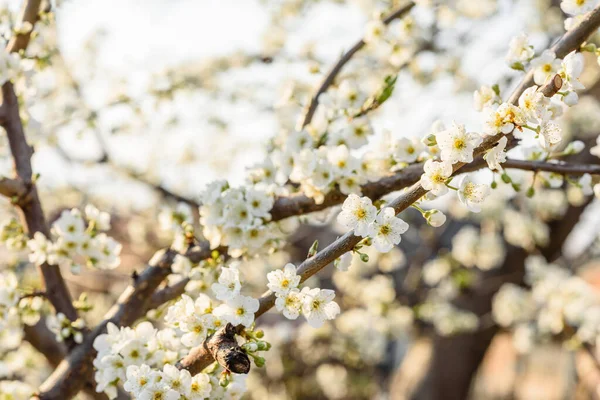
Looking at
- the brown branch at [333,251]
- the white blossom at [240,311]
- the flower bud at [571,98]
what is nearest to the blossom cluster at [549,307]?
the flower bud at [571,98]

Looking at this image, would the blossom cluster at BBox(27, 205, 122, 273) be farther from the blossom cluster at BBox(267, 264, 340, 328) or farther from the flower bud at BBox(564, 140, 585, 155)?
the flower bud at BBox(564, 140, 585, 155)

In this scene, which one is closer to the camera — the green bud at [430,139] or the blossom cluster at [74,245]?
the green bud at [430,139]

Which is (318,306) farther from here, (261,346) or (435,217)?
(435,217)

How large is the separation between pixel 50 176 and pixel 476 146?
550 cm

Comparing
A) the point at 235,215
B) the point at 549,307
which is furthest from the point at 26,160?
the point at 549,307

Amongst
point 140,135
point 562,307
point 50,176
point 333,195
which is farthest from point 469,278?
point 50,176

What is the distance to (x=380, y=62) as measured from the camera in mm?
4695

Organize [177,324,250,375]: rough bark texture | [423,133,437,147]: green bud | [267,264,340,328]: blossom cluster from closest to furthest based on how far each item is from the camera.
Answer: [177,324,250,375]: rough bark texture → [267,264,340,328]: blossom cluster → [423,133,437,147]: green bud

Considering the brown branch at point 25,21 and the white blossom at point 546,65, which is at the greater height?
the brown branch at point 25,21

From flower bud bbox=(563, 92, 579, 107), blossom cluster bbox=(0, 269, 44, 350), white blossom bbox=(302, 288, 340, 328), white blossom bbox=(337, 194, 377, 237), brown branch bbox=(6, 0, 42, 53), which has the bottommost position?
blossom cluster bbox=(0, 269, 44, 350)

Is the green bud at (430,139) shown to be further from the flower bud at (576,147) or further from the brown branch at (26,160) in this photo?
the brown branch at (26,160)

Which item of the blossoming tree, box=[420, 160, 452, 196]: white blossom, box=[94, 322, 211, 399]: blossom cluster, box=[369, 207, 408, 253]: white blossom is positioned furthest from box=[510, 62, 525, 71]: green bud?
box=[94, 322, 211, 399]: blossom cluster

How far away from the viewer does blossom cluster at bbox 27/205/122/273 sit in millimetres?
2082

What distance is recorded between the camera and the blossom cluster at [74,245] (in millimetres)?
2082
